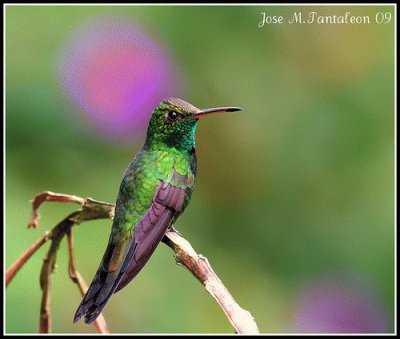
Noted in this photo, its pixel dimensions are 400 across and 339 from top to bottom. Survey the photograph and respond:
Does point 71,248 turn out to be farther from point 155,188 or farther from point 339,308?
point 339,308

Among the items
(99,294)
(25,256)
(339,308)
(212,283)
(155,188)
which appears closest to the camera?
(212,283)

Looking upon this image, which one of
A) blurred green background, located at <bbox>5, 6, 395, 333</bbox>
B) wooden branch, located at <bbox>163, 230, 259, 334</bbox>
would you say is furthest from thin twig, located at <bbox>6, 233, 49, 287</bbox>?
blurred green background, located at <bbox>5, 6, 395, 333</bbox>

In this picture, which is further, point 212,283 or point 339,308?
point 339,308

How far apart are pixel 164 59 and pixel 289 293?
1.01m

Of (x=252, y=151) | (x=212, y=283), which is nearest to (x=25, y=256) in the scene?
(x=212, y=283)

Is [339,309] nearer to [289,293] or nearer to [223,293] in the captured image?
[289,293]

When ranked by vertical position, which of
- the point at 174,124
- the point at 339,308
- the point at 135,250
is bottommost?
the point at 339,308

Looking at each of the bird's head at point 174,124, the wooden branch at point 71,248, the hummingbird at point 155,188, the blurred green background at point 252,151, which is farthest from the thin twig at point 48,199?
the blurred green background at point 252,151

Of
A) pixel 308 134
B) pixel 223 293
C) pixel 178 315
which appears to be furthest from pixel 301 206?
pixel 223 293

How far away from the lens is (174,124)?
1355 millimetres

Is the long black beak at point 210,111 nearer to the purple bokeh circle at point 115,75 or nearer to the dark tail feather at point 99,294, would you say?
the dark tail feather at point 99,294

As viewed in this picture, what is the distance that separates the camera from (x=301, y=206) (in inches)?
106

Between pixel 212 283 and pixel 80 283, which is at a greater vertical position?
pixel 212 283

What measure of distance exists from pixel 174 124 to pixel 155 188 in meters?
0.13
